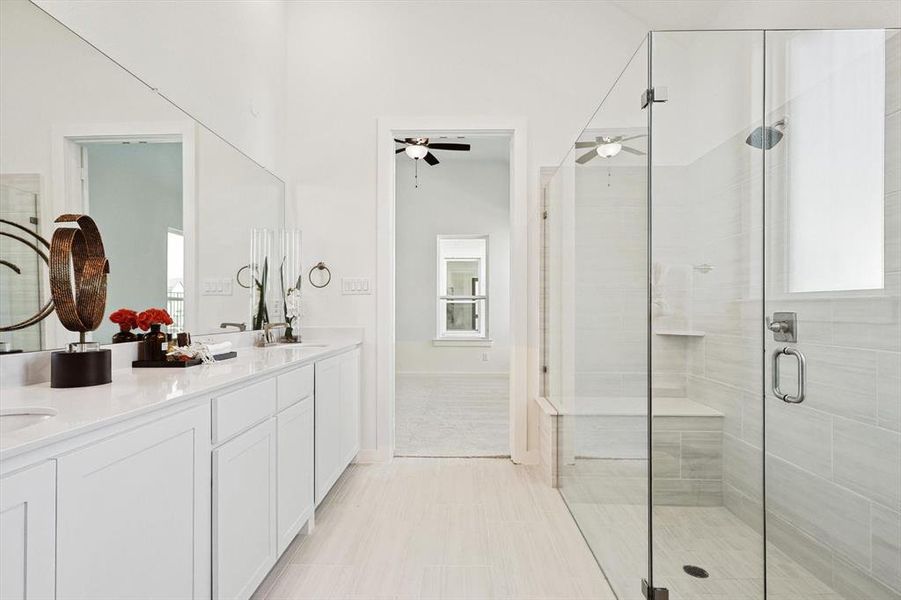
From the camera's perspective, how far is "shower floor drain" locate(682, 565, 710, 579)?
1.35 metres

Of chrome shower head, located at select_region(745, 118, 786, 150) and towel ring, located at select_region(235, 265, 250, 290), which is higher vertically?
chrome shower head, located at select_region(745, 118, 786, 150)

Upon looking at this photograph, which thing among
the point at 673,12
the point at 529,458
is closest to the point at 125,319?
the point at 529,458

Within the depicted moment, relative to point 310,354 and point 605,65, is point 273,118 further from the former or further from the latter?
point 605,65

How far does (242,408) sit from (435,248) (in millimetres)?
5311

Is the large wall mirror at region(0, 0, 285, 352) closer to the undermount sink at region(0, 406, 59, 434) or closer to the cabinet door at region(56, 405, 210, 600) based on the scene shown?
the undermount sink at region(0, 406, 59, 434)

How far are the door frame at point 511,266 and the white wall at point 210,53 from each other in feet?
2.51

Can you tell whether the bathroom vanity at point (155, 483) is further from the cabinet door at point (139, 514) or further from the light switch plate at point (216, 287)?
the light switch plate at point (216, 287)

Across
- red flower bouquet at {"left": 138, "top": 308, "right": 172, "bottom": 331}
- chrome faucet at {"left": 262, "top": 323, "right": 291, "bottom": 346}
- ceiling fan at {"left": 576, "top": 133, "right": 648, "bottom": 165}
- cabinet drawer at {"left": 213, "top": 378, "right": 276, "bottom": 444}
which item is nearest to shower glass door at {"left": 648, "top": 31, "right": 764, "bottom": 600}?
ceiling fan at {"left": 576, "top": 133, "right": 648, "bottom": 165}

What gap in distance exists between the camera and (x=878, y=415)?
1.33m

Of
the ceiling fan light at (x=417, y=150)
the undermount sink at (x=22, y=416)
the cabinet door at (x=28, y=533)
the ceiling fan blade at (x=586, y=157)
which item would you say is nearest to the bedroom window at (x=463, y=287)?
the ceiling fan light at (x=417, y=150)

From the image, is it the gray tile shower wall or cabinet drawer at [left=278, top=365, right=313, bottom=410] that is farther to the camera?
cabinet drawer at [left=278, top=365, right=313, bottom=410]

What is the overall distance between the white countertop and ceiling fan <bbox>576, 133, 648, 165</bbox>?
1.47 meters

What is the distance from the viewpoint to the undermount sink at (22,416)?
956 millimetres

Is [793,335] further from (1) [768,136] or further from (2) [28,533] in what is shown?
(2) [28,533]
